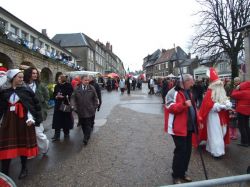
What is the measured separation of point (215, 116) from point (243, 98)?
1.07 meters

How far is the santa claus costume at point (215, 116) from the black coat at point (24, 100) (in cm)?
343

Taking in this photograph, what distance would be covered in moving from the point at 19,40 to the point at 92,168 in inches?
734

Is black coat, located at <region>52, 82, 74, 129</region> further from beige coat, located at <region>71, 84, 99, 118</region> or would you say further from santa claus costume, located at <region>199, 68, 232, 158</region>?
santa claus costume, located at <region>199, 68, 232, 158</region>

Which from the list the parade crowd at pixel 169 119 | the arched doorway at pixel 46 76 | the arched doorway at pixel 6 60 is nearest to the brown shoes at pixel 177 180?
the parade crowd at pixel 169 119

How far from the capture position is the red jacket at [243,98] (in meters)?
5.80

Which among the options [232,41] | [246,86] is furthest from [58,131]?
[232,41]

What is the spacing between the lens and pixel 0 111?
12.7 ft

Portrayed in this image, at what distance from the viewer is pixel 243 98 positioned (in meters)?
5.84

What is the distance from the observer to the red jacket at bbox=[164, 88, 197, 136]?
12.4 feet

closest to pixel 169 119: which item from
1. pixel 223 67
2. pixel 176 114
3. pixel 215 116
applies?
pixel 176 114

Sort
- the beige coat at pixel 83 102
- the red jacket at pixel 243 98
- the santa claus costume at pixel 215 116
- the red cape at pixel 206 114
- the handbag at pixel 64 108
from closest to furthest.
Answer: the santa claus costume at pixel 215 116
the red cape at pixel 206 114
the red jacket at pixel 243 98
the beige coat at pixel 83 102
the handbag at pixel 64 108

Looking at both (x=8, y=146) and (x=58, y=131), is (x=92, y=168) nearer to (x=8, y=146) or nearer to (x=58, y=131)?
(x=8, y=146)

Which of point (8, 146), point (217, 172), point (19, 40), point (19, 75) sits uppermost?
point (19, 40)

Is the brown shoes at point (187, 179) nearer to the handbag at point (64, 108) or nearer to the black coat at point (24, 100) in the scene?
the black coat at point (24, 100)
